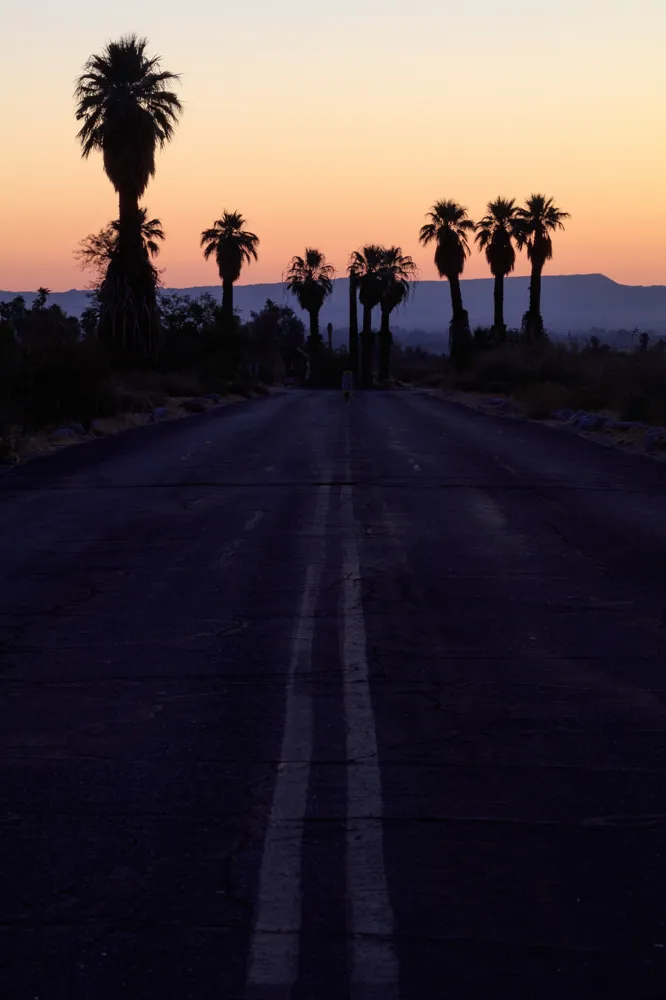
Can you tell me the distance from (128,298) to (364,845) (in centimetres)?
4212

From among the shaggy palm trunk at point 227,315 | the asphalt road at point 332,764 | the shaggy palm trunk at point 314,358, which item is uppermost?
the shaggy palm trunk at point 227,315

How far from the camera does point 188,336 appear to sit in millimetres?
64500

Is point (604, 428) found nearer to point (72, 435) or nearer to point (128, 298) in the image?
point (72, 435)

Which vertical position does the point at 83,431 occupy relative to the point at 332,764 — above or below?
above

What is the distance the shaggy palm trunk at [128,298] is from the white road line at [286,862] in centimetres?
3939

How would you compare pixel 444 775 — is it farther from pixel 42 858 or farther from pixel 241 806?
pixel 42 858

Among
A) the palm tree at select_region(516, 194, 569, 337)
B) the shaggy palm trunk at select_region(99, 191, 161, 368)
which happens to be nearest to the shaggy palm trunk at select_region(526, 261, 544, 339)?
the palm tree at select_region(516, 194, 569, 337)

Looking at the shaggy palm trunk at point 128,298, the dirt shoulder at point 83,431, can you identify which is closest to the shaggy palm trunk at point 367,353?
the shaggy palm trunk at point 128,298

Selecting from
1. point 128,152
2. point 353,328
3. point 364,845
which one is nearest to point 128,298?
point 128,152

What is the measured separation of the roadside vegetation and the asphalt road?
12.2m

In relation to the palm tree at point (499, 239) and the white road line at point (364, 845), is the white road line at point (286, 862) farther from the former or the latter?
the palm tree at point (499, 239)

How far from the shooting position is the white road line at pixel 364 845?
3641mm

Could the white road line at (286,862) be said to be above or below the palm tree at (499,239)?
below

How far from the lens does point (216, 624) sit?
27.3ft
